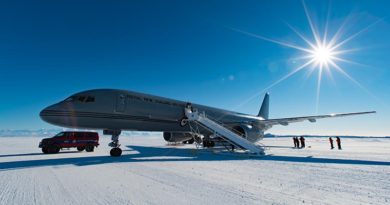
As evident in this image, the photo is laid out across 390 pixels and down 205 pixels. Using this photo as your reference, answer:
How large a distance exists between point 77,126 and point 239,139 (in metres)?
10.0

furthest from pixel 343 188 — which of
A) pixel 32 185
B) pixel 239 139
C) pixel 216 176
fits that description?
pixel 239 139

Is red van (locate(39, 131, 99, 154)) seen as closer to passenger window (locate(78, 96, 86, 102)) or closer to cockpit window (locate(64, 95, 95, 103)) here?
cockpit window (locate(64, 95, 95, 103))

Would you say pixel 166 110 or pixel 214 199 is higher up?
pixel 166 110

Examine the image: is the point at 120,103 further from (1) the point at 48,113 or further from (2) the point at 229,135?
(2) the point at 229,135

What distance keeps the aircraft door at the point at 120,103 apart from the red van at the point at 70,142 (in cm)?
802

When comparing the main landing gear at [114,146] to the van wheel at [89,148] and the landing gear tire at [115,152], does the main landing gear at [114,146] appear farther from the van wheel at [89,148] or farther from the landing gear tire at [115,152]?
the van wheel at [89,148]

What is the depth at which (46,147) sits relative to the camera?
61.4 ft

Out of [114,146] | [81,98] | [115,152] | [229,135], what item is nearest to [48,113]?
[81,98]

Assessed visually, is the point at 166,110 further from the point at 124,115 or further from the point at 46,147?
the point at 46,147

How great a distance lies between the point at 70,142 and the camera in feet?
67.2

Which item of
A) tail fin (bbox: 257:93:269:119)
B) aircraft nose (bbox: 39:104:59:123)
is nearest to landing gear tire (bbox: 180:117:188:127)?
aircraft nose (bbox: 39:104:59:123)

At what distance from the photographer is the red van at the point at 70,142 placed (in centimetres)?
1891

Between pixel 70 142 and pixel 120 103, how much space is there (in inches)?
346

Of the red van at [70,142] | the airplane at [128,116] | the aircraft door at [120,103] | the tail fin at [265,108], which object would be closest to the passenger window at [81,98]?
the airplane at [128,116]
